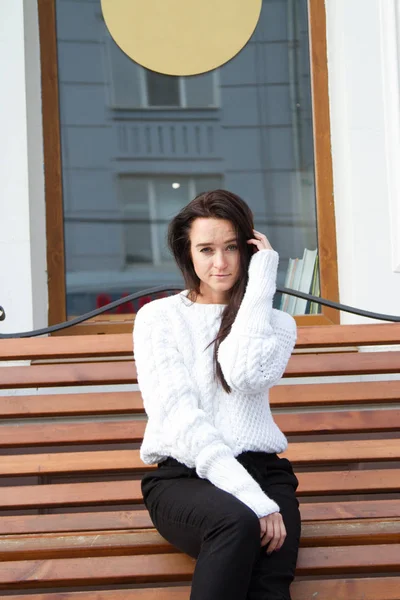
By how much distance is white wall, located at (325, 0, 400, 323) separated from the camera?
4.65 metres

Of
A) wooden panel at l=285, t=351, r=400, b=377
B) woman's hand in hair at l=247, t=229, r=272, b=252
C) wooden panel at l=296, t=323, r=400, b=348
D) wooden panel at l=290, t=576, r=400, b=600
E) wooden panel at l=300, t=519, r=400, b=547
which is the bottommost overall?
wooden panel at l=290, t=576, r=400, b=600

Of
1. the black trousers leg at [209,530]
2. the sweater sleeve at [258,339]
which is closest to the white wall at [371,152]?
the sweater sleeve at [258,339]

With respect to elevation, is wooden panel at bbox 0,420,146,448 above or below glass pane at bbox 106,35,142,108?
below

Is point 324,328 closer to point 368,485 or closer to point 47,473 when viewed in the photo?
point 368,485

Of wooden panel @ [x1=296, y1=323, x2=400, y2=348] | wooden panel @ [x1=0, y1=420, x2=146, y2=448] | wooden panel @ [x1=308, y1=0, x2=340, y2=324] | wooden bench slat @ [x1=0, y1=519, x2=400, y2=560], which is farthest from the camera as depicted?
wooden panel @ [x1=308, y1=0, x2=340, y2=324]

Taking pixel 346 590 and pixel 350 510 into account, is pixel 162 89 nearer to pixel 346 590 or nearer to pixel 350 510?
pixel 350 510

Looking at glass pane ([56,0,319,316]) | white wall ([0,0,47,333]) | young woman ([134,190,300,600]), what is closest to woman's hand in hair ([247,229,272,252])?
young woman ([134,190,300,600])

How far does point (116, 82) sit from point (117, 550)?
3412mm

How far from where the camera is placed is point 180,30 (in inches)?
203

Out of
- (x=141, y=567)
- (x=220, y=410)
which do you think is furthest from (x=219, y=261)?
(x=141, y=567)

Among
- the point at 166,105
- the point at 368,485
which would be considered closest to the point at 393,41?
the point at 166,105

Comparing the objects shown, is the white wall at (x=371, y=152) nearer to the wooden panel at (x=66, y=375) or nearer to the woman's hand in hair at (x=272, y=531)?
the wooden panel at (x=66, y=375)

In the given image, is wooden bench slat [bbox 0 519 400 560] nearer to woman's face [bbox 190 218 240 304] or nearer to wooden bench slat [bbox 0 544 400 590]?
wooden bench slat [bbox 0 544 400 590]

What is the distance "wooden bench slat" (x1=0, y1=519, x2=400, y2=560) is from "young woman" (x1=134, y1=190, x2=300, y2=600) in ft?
0.50
